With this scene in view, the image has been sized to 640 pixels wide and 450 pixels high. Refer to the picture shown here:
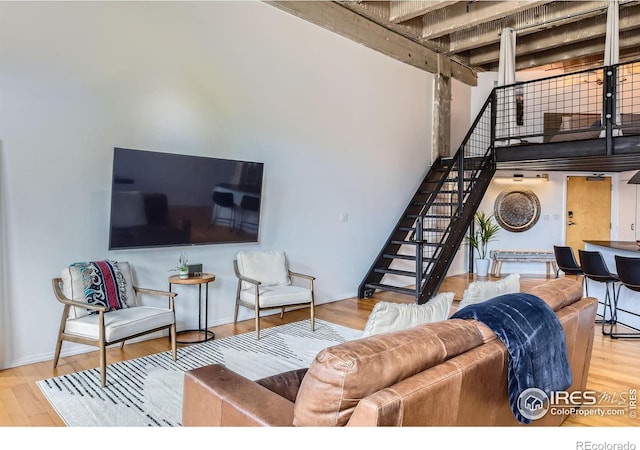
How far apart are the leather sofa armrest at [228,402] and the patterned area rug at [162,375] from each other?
0.92 meters

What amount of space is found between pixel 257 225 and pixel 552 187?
7.06 meters

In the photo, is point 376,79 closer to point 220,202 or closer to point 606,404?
point 220,202

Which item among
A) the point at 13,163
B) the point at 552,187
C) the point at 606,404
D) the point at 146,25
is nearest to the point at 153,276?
the point at 13,163

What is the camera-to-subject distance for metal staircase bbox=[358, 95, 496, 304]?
5.61m

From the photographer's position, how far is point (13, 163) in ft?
10.9

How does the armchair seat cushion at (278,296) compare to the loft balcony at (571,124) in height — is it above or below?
below

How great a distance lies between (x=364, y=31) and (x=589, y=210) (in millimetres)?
6427

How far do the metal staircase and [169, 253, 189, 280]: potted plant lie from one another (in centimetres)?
271

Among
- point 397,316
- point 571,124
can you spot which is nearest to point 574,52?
point 571,124

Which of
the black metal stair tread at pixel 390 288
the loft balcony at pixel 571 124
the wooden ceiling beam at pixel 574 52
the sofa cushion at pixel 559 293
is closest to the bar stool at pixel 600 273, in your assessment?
the loft balcony at pixel 571 124

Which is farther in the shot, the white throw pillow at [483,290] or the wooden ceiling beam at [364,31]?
the wooden ceiling beam at [364,31]

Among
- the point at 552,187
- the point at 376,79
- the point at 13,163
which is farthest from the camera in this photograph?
the point at 552,187

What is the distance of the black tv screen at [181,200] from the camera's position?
3738 millimetres

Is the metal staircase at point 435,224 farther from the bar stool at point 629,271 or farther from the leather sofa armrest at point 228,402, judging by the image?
the leather sofa armrest at point 228,402
